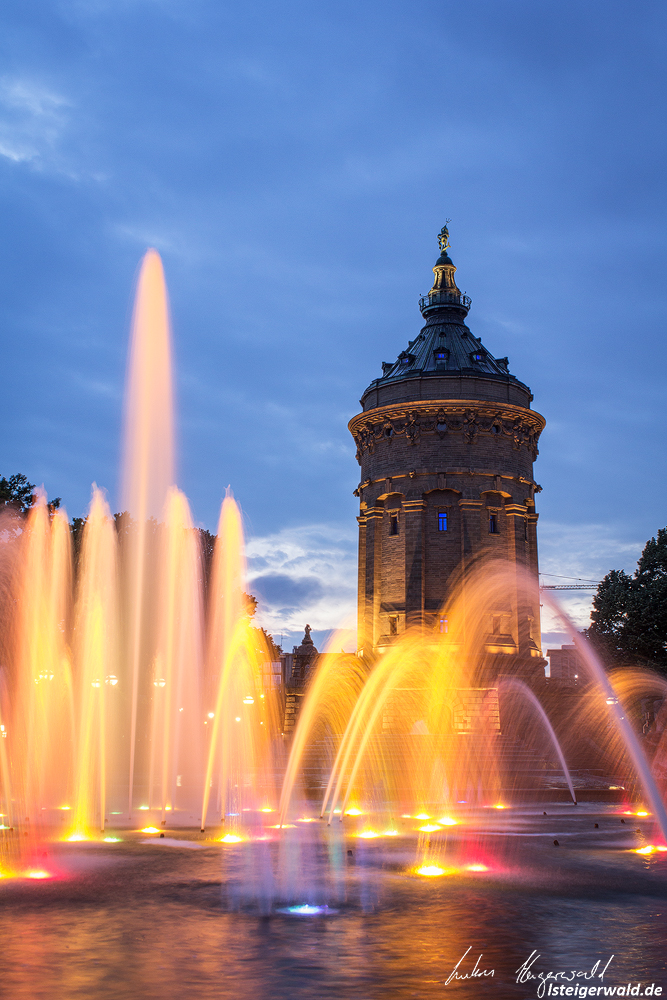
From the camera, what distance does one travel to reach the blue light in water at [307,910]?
10.7 m

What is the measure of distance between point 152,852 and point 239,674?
16.6 meters

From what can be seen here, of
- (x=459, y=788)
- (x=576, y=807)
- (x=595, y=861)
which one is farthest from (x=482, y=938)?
(x=459, y=788)

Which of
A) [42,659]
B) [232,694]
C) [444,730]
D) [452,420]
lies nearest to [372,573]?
[452,420]

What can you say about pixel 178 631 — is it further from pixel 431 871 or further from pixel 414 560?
pixel 414 560

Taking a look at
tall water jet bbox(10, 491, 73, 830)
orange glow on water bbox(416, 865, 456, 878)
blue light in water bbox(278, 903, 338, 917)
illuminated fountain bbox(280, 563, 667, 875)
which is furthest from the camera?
tall water jet bbox(10, 491, 73, 830)

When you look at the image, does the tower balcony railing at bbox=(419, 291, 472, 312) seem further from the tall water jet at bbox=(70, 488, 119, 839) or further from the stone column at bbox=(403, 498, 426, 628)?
the tall water jet at bbox=(70, 488, 119, 839)

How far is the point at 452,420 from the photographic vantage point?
→ 182ft

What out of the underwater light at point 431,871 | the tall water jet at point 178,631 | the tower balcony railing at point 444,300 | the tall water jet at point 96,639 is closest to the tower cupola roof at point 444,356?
the tower balcony railing at point 444,300

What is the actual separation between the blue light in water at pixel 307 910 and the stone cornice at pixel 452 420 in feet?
150

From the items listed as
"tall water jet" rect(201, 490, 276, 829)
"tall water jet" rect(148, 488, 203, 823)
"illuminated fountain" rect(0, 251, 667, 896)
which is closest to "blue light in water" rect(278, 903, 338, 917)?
"illuminated fountain" rect(0, 251, 667, 896)

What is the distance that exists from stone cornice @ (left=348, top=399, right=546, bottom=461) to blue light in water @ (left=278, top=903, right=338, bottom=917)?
1800 inches

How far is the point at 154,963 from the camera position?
854cm

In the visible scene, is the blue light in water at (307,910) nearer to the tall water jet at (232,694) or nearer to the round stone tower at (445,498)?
the tall water jet at (232,694)

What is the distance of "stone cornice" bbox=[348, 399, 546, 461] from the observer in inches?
2180
